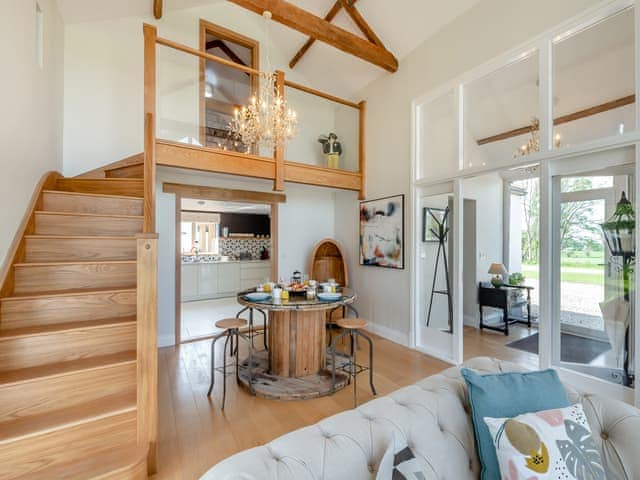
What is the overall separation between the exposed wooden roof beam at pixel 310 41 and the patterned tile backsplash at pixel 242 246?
5.29 m

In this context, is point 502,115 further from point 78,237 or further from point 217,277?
point 217,277

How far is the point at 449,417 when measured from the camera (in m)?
1.11

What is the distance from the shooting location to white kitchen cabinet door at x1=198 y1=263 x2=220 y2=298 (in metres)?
7.27

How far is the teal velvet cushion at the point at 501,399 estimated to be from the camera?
40.0 inches

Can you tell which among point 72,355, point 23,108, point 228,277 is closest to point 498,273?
point 72,355

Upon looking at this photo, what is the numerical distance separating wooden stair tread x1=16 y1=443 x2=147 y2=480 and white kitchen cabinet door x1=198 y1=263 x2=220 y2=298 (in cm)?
589

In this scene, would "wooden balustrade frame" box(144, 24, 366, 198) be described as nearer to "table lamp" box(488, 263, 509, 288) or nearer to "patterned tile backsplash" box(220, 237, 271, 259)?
"table lamp" box(488, 263, 509, 288)

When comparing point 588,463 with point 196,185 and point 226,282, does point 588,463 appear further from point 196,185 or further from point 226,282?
point 226,282

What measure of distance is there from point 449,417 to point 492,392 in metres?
0.19

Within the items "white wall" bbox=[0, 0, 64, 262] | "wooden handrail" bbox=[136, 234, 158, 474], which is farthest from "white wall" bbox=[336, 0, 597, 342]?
"white wall" bbox=[0, 0, 64, 262]

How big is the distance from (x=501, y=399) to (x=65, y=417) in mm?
2173

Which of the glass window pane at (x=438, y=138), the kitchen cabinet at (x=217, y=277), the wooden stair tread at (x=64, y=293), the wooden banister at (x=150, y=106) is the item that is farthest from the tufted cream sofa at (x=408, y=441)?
the kitchen cabinet at (x=217, y=277)

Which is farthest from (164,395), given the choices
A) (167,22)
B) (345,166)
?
(167,22)

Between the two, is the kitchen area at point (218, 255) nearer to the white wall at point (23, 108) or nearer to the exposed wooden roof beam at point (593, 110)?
the white wall at point (23, 108)
